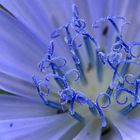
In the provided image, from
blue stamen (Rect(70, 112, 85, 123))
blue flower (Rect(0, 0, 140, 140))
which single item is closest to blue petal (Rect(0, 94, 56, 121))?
blue flower (Rect(0, 0, 140, 140))

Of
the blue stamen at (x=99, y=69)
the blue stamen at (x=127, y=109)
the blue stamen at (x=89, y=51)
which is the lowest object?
the blue stamen at (x=127, y=109)

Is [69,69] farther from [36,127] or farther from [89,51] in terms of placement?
[36,127]

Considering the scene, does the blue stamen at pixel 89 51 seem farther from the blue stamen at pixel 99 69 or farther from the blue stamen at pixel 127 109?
the blue stamen at pixel 127 109

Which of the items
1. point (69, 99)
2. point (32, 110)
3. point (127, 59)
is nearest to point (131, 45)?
point (127, 59)

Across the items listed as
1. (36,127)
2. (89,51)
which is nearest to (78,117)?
(36,127)

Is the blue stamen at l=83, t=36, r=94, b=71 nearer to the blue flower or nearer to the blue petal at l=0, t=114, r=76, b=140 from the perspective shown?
the blue flower

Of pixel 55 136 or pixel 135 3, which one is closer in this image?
A: pixel 55 136

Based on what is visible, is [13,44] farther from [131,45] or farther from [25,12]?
[131,45]

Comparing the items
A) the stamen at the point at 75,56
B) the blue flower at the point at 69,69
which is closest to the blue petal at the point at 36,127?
the blue flower at the point at 69,69
